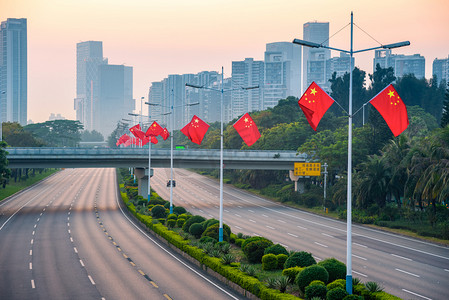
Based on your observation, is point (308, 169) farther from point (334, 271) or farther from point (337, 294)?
point (337, 294)

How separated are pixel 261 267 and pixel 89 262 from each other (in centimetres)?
1227

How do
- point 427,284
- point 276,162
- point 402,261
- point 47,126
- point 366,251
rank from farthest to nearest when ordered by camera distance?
point 47,126, point 276,162, point 366,251, point 402,261, point 427,284

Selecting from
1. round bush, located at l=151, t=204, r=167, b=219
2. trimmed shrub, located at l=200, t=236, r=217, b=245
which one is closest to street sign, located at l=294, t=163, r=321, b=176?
round bush, located at l=151, t=204, r=167, b=219

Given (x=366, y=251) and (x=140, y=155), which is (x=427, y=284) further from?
(x=140, y=155)

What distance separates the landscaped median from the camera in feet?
76.3

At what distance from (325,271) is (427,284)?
987 cm

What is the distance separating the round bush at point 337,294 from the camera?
72.1 feet

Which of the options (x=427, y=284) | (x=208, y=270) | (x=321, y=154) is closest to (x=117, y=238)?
(x=208, y=270)

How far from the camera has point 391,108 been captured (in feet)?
77.6

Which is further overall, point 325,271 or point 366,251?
point 366,251

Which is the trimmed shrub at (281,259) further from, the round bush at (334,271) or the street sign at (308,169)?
the street sign at (308,169)

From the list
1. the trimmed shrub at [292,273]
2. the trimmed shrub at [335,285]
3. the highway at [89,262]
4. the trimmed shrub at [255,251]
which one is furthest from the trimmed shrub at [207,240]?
the trimmed shrub at [335,285]

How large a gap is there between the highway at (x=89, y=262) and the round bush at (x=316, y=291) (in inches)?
202

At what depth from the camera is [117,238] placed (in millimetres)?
47000
